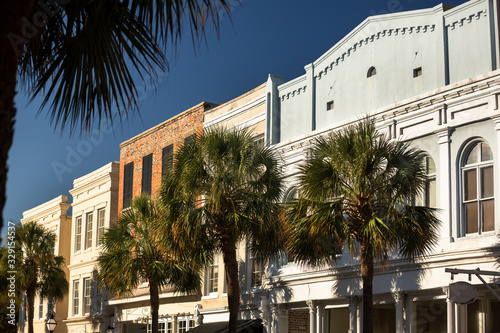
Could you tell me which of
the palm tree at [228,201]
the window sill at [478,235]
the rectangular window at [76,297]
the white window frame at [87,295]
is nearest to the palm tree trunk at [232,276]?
the palm tree at [228,201]

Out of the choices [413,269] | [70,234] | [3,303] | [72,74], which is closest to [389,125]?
[413,269]

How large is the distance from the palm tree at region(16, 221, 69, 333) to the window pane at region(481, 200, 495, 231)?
25903mm

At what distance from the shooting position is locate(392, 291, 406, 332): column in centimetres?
2076

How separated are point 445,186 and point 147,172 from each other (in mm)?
19892

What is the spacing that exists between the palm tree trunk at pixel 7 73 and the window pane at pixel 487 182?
17.1 metres

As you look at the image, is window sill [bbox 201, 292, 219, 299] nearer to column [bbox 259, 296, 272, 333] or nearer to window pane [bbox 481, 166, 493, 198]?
column [bbox 259, 296, 272, 333]

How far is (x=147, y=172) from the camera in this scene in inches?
1455

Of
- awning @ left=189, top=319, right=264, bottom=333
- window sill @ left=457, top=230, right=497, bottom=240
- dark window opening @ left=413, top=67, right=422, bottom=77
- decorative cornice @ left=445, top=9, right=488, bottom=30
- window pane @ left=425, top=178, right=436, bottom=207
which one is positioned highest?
decorative cornice @ left=445, top=9, right=488, bottom=30

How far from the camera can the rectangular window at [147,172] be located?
120ft

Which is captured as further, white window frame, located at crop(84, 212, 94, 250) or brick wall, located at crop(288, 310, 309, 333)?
white window frame, located at crop(84, 212, 94, 250)

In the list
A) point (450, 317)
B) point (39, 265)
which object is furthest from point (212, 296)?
point (450, 317)

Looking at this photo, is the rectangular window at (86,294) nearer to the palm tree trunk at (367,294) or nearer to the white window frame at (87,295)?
the white window frame at (87,295)

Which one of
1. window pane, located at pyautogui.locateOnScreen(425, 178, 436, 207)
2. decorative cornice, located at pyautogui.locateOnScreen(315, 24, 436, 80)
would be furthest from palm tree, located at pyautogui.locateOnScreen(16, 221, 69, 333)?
window pane, located at pyautogui.locateOnScreen(425, 178, 436, 207)

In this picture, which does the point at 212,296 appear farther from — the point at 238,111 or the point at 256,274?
the point at 238,111
